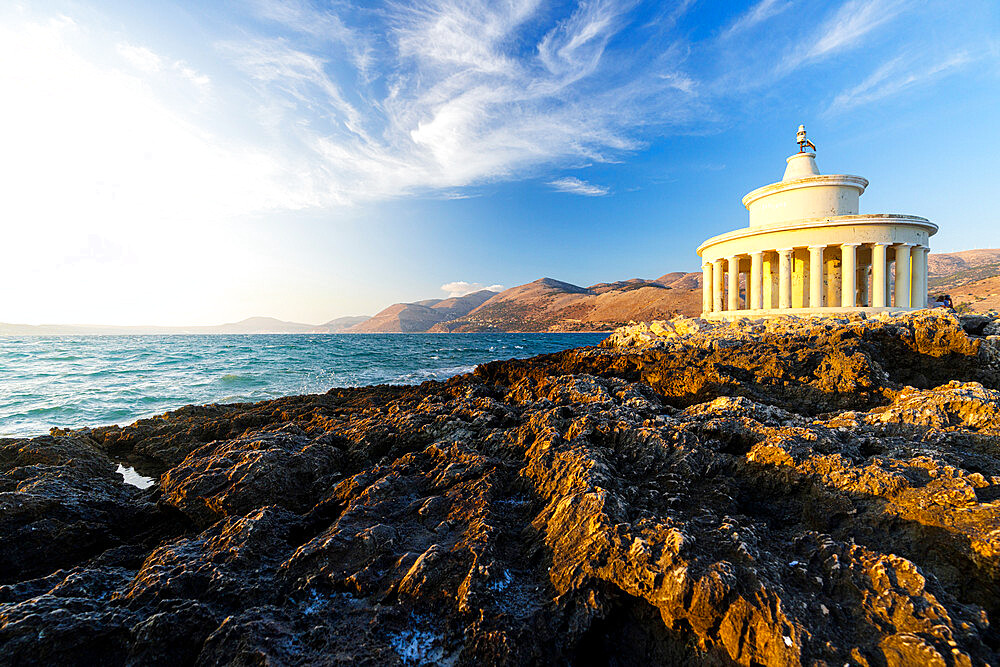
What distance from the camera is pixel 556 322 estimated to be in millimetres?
144250

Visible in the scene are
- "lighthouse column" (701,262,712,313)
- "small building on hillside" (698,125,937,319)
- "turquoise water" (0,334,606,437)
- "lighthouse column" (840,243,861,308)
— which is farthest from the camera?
"lighthouse column" (701,262,712,313)

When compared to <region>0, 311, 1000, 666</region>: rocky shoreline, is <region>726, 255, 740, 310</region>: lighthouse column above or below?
above

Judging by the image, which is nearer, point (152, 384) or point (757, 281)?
point (757, 281)

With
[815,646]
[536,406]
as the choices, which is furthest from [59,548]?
[815,646]

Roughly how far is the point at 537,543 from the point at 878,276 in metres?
17.9

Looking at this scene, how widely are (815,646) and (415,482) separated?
3.27m

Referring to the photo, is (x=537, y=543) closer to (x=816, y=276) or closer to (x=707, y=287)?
(x=816, y=276)

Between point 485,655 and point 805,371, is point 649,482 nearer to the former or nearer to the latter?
point 485,655

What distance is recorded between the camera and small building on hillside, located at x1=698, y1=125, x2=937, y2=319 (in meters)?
14.3

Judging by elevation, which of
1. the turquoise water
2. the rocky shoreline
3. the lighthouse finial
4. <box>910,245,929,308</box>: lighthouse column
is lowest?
the turquoise water

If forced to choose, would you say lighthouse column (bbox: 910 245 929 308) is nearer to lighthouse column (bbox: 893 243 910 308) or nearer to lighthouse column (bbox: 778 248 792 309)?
lighthouse column (bbox: 893 243 910 308)

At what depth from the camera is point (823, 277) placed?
16281 millimetres

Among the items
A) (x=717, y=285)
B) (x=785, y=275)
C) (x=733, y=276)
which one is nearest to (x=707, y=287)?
(x=717, y=285)

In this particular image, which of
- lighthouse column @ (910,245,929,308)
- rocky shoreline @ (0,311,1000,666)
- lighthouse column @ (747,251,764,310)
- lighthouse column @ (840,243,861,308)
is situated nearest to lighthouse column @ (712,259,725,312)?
lighthouse column @ (747,251,764,310)
